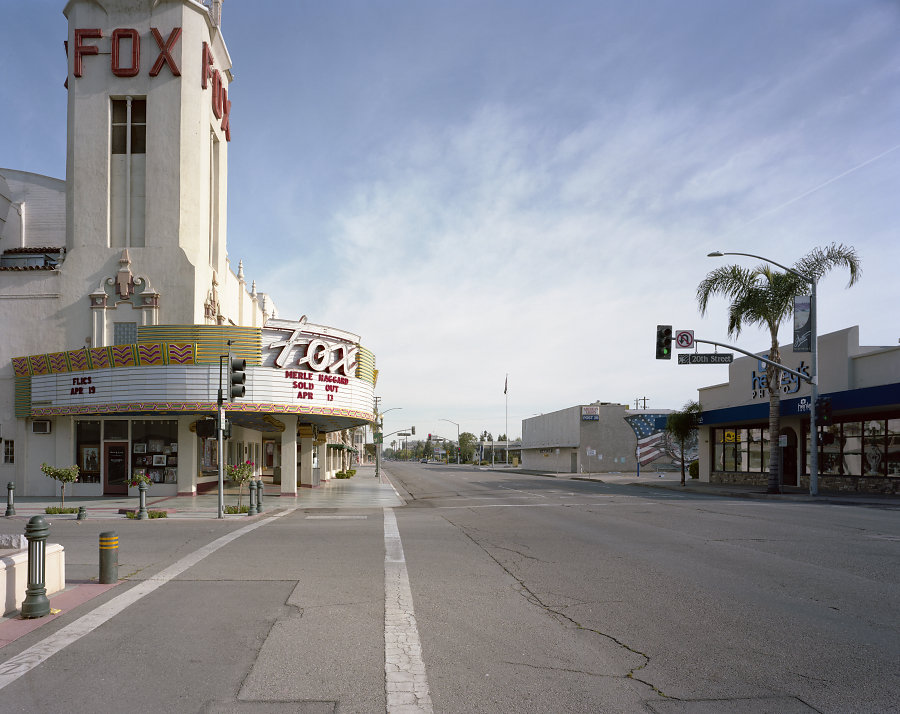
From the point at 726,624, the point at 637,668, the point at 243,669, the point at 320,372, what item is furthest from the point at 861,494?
the point at 243,669

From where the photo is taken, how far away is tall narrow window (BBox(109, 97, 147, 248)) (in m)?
30.3

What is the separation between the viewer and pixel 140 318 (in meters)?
29.4

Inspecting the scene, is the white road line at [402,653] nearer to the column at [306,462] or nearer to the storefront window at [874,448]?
the storefront window at [874,448]

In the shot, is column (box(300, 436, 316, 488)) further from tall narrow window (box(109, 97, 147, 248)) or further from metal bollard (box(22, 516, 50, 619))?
metal bollard (box(22, 516, 50, 619))

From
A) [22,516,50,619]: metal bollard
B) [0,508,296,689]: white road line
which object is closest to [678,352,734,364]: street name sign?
[0,508,296,689]: white road line

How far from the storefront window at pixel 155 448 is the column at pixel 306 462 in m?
9.90

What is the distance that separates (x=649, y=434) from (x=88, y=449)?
53.2 metres

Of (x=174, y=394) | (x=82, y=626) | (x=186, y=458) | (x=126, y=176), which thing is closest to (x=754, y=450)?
(x=186, y=458)

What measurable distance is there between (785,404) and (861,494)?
6.08 meters

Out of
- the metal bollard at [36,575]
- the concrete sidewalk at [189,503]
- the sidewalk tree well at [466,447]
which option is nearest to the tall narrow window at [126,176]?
the concrete sidewalk at [189,503]

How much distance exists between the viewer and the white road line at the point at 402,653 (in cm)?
513

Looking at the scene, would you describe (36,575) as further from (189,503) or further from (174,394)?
(174,394)

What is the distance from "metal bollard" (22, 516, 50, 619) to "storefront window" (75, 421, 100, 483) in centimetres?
2257

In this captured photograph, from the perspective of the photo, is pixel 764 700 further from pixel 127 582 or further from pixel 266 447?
pixel 266 447
